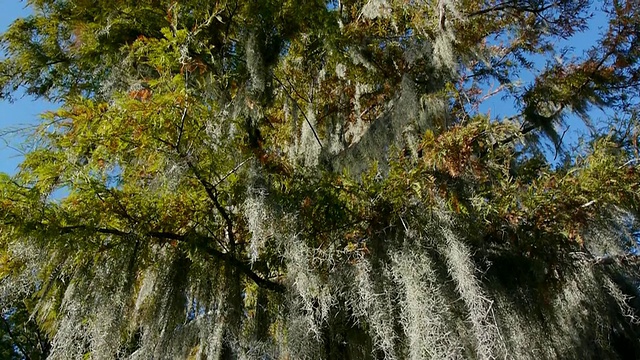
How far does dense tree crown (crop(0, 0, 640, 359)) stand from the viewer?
189 centimetres

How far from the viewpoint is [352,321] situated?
89.7 inches

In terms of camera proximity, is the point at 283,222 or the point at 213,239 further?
the point at 213,239

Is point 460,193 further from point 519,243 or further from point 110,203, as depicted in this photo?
point 110,203

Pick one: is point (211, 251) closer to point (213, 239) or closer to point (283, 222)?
point (213, 239)

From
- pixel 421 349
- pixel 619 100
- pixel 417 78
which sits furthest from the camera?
pixel 619 100

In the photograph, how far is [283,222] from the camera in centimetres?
209

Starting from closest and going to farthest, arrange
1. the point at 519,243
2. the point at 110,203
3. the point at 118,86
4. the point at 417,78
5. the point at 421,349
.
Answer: the point at 421,349, the point at 110,203, the point at 519,243, the point at 118,86, the point at 417,78

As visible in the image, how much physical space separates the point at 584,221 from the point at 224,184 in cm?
170

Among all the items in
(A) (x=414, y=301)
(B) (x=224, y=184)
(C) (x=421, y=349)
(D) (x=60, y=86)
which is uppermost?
(D) (x=60, y=86)

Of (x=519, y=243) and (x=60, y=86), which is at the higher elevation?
(x=60, y=86)

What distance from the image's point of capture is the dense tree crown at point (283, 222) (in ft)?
6.19

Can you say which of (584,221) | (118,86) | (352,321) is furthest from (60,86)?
(584,221)

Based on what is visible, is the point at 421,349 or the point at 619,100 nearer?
the point at 421,349

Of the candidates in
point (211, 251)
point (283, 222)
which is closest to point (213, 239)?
point (211, 251)
